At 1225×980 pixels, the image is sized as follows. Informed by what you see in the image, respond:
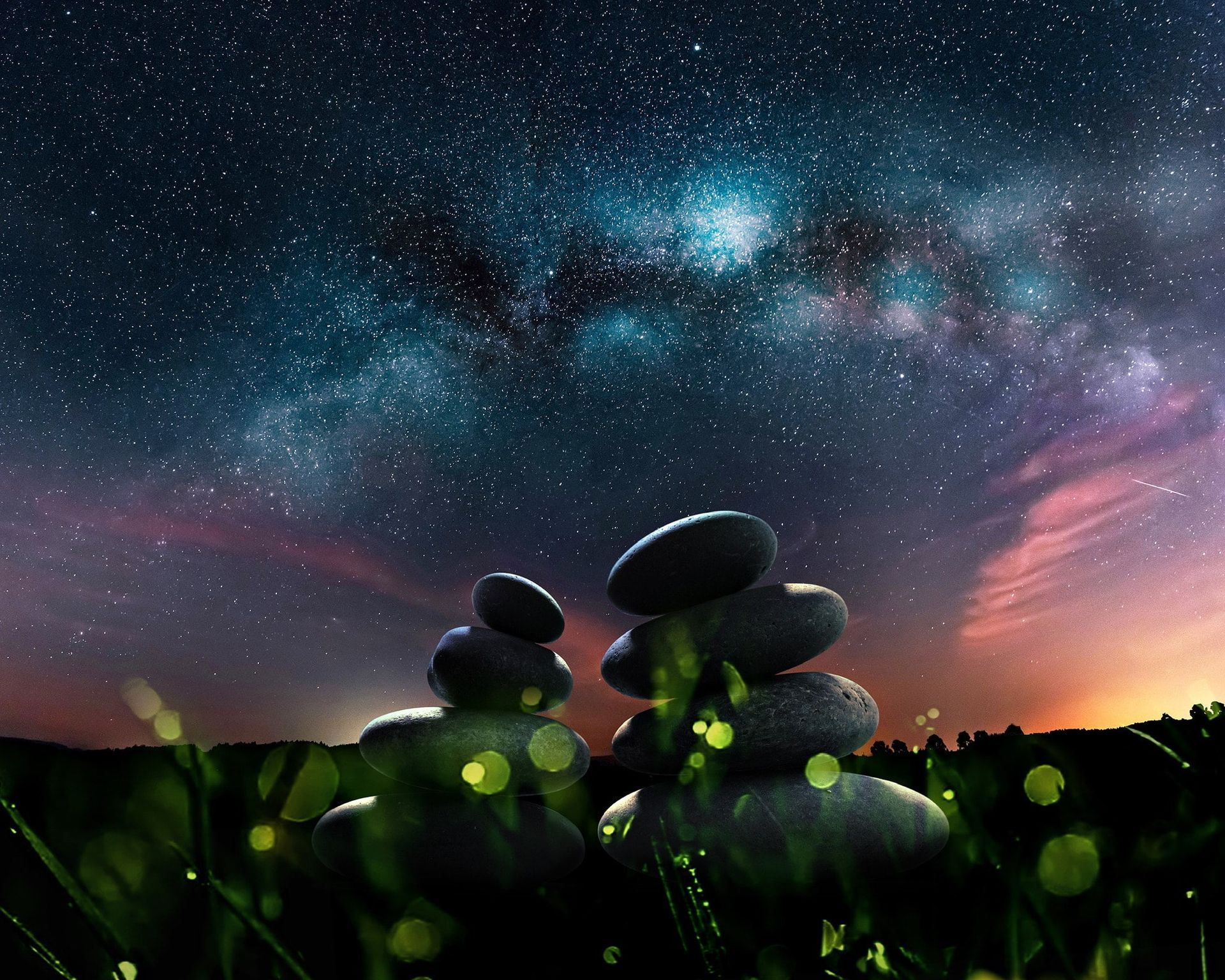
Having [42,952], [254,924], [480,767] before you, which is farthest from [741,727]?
[42,952]

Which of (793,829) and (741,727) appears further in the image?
(741,727)

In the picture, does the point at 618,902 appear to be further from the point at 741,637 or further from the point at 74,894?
the point at 74,894

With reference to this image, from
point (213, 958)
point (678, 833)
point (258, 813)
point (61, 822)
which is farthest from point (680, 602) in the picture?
point (61, 822)

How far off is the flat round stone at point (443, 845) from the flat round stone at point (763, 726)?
38.9 inches

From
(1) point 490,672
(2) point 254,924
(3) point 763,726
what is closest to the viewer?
(2) point 254,924

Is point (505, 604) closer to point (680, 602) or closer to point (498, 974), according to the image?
point (680, 602)

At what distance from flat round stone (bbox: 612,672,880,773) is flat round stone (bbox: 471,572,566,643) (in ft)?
4.23

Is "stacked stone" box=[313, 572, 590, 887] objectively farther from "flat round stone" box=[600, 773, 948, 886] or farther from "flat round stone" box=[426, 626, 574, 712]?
"flat round stone" box=[600, 773, 948, 886]

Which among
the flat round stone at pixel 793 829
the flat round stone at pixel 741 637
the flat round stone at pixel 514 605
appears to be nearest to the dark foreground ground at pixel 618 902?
the flat round stone at pixel 793 829

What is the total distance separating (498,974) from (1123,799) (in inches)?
215

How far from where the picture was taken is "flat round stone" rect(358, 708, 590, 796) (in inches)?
207

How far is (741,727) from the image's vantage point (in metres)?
5.08

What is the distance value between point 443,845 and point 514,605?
1.89m

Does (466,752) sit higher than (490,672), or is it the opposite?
(490,672)
